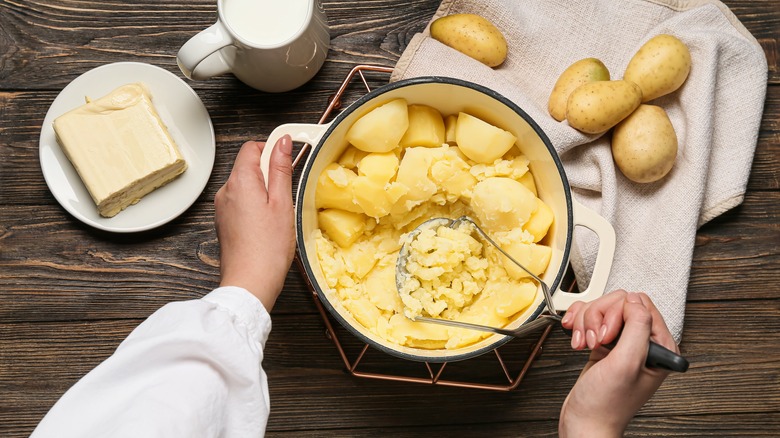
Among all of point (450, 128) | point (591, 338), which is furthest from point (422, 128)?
point (591, 338)

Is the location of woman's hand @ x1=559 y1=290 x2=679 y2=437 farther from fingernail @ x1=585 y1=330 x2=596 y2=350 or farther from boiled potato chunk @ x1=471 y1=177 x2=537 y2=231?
boiled potato chunk @ x1=471 y1=177 x2=537 y2=231

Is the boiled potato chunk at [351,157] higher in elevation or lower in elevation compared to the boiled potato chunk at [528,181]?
lower

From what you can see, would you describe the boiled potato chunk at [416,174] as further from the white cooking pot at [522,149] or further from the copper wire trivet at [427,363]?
the copper wire trivet at [427,363]

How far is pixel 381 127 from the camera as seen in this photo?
84 centimetres

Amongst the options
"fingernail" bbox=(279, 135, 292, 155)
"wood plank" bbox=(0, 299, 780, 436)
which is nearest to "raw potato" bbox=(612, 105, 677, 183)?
"wood plank" bbox=(0, 299, 780, 436)

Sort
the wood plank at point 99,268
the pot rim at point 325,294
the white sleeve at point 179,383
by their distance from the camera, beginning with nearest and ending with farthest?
the white sleeve at point 179,383 < the pot rim at point 325,294 < the wood plank at point 99,268

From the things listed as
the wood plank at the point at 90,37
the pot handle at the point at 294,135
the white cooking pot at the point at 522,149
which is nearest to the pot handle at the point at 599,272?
the white cooking pot at the point at 522,149

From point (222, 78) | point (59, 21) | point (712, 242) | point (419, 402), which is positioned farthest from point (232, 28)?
point (712, 242)

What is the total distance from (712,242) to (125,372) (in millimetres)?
903

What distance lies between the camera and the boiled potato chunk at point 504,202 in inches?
33.3

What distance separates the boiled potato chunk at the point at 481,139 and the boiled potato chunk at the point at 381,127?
79mm

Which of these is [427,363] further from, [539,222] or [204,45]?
[204,45]

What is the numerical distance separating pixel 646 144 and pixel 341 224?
0.46 metres

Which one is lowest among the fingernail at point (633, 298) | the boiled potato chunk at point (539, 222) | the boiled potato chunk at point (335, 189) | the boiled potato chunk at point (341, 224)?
the boiled potato chunk at point (341, 224)
